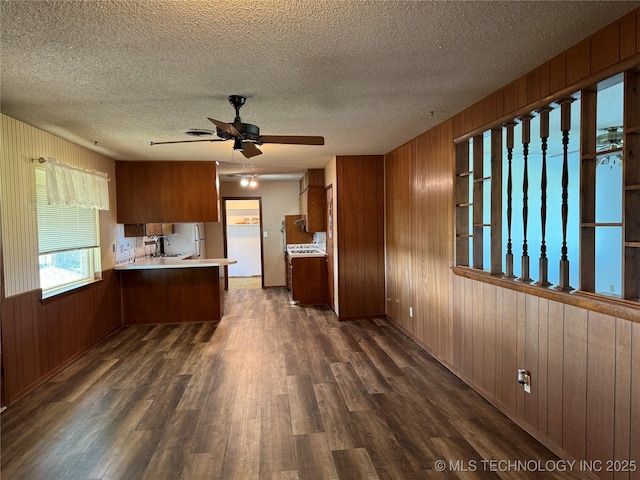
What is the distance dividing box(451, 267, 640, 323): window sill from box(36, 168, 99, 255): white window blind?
13.0ft

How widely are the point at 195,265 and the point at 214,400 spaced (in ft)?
8.62

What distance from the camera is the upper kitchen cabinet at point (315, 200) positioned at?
651 centimetres

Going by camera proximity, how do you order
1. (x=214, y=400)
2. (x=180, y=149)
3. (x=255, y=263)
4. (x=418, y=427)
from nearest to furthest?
(x=418, y=427)
(x=214, y=400)
(x=180, y=149)
(x=255, y=263)

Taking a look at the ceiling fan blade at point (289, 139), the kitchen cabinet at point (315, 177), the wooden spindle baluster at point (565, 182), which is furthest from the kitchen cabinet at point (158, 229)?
the wooden spindle baluster at point (565, 182)

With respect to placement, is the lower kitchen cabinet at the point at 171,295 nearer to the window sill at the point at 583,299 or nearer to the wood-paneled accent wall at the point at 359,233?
the wood-paneled accent wall at the point at 359,233

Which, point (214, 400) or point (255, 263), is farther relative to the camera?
point (255, 263)

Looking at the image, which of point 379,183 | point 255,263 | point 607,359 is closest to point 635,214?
point 607,359

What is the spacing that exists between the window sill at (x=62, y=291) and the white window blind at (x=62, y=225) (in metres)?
0.40

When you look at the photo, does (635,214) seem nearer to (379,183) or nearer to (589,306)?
(589,306)

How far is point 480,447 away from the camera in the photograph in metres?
2.35

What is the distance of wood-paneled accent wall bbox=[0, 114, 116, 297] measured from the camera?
3018mm

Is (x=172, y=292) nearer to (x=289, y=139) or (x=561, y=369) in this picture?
(x=289, y=139)

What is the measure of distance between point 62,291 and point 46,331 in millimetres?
449

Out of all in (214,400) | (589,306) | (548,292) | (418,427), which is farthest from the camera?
(214,400)
